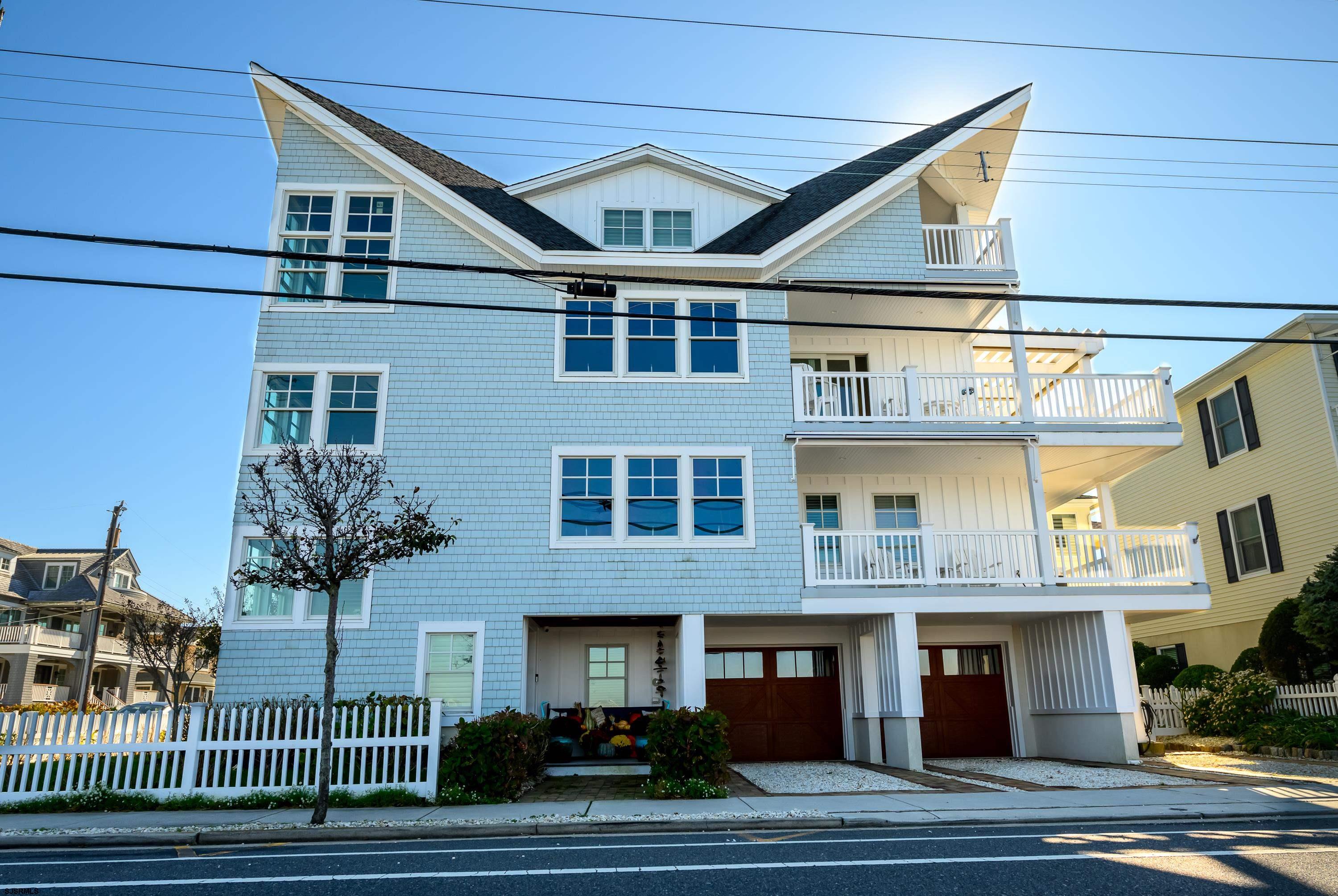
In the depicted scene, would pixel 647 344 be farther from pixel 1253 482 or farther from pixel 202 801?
pixel 1253 482

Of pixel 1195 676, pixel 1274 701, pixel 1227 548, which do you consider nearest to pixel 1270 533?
pixel 1227 548

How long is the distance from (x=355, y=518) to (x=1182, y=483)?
23730 millimetres

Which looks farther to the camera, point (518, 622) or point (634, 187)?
point (634, 187)

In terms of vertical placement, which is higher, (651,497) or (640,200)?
(640,200)

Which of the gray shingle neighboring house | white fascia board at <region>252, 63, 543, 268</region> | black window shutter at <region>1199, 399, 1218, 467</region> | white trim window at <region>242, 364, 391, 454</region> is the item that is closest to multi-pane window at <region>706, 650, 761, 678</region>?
white trim window at <region>242, 364, 391, 454</region>

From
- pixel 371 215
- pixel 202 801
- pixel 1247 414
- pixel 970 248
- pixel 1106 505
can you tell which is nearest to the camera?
pixel 202 801

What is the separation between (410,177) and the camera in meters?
17.0

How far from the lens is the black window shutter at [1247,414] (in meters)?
23.4

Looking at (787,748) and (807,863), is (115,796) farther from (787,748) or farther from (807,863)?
(787,748)

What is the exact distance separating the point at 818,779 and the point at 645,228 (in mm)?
10839

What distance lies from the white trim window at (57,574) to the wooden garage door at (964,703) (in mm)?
42415

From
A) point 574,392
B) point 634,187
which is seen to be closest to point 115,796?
point 574,392

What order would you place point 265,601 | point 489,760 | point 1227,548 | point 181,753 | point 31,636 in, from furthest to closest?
point 31,636 → point 1227,548 → point 265,601 → point 181,753 → point 489,760

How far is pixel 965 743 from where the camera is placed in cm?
1845
